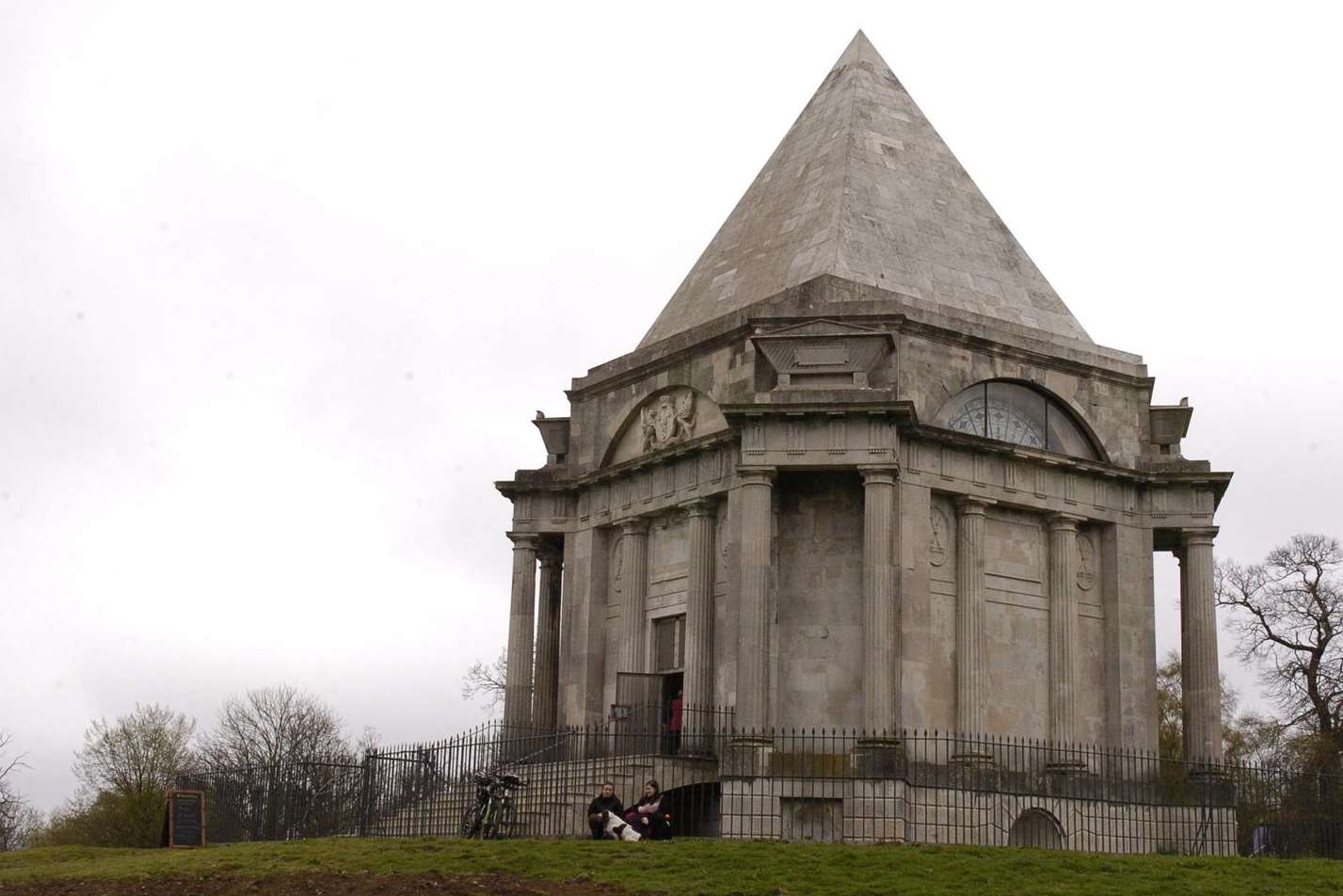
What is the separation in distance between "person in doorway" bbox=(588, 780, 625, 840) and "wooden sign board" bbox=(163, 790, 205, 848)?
7.65 metres

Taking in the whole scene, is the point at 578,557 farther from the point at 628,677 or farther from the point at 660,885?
the point at 660,885

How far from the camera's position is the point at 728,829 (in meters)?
26.6

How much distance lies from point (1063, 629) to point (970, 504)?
2975 millimetres

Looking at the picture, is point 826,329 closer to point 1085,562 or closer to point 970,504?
point 970,504

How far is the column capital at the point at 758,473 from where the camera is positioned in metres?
28.7

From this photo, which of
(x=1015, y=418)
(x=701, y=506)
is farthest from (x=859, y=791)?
(x=1015, y=418)

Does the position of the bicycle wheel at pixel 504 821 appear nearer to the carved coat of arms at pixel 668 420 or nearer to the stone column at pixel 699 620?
the stone column at pixel 699 620

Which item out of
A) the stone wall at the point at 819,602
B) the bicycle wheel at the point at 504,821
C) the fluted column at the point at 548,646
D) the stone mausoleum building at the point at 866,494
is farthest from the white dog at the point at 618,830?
the fluted column at the point at 548,646

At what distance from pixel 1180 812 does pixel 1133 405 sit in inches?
311

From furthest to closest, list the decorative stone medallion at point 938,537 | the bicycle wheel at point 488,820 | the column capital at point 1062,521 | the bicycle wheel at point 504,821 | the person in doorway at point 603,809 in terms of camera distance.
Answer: the column capital at point 1062,521 → the decorative stone medallion at point 938,537 → the bicycle wheel at point 504,821 → the bicycle wheel at point 488,820 → the person in doorway at point 603,809

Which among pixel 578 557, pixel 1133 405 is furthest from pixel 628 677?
pixel 1133 405

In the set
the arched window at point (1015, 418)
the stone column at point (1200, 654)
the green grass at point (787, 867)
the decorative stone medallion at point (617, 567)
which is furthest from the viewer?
the decorative stone medallion at point (617, 567)

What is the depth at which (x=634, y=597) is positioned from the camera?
107ft

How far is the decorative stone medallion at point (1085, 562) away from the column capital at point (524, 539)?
10.9 m
